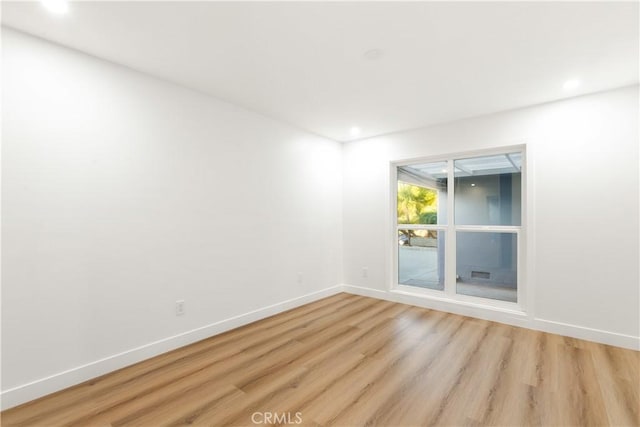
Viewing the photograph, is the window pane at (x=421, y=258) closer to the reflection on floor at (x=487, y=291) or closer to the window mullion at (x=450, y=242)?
the window mullion at (x=450, y=242)

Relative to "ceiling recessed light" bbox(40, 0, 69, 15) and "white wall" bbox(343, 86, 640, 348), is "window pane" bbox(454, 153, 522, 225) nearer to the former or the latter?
"white wall" bbox(343, 86, 640, 348)

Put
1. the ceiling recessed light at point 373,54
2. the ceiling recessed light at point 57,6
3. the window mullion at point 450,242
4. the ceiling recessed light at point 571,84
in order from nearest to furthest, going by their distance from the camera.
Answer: the ceiling recessed light at point 57,6
the ceiling recessed light at point 373,54
the ceiling recessed light at point 571,84
the window mullion at point 450,242

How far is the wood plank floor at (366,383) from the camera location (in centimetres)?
176

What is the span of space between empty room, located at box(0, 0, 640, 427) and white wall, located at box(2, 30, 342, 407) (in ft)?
0.05

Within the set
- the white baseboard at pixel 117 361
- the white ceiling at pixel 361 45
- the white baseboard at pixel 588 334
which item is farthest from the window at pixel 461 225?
the white baseboard at pixel 117 361

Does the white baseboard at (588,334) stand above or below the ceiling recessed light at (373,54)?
below

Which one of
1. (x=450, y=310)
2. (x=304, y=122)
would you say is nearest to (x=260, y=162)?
(x=304, y=122)

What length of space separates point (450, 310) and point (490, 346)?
95 centimetres

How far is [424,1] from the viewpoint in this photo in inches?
65.6

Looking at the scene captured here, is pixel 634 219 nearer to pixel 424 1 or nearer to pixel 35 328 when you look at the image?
pixel 424 1

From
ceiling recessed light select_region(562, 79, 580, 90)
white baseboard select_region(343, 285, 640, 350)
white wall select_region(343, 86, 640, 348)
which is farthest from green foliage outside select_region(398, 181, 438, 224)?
ceiling recessed light select_region(562, 79, 580, 90)

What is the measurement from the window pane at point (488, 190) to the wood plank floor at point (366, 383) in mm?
1353

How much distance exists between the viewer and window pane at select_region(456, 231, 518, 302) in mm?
3475

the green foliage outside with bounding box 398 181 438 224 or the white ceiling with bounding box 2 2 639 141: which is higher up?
the white ceiling with bounding box 2 2 639 141
